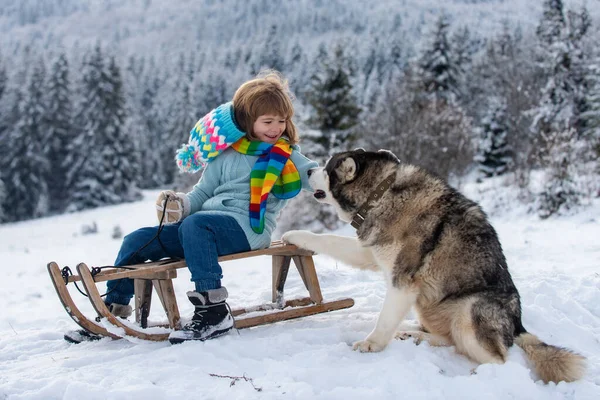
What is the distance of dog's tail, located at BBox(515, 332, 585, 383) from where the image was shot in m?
2.77

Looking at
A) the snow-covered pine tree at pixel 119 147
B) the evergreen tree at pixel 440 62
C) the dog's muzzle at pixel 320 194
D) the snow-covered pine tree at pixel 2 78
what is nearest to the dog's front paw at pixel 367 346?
the dog's muzzle at pixel 320 194

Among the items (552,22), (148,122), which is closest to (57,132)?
(148,122)

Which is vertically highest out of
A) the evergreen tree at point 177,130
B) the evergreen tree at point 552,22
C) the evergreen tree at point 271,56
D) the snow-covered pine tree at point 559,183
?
the evergreen tree at point 552,22

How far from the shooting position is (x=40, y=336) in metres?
4.02

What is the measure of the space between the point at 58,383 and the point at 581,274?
15.7ft

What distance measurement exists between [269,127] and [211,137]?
1.43ft

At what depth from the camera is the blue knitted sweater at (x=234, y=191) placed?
3764mm

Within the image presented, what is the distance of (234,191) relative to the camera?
12.6 ft

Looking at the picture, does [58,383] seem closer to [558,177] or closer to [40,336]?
[40,336]

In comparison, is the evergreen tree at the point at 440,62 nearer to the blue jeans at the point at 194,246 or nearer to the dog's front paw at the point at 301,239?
the dog's front paw at the point at 301,239

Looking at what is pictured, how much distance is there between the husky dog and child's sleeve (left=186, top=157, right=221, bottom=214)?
0.79 m

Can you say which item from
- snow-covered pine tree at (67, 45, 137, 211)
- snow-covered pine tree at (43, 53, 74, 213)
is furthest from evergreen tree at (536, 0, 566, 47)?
snow-covered pine tree at (43, 53, 74, 213)

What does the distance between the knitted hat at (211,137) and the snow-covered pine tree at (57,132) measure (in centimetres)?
3415

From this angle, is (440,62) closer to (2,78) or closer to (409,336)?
(409,336)
